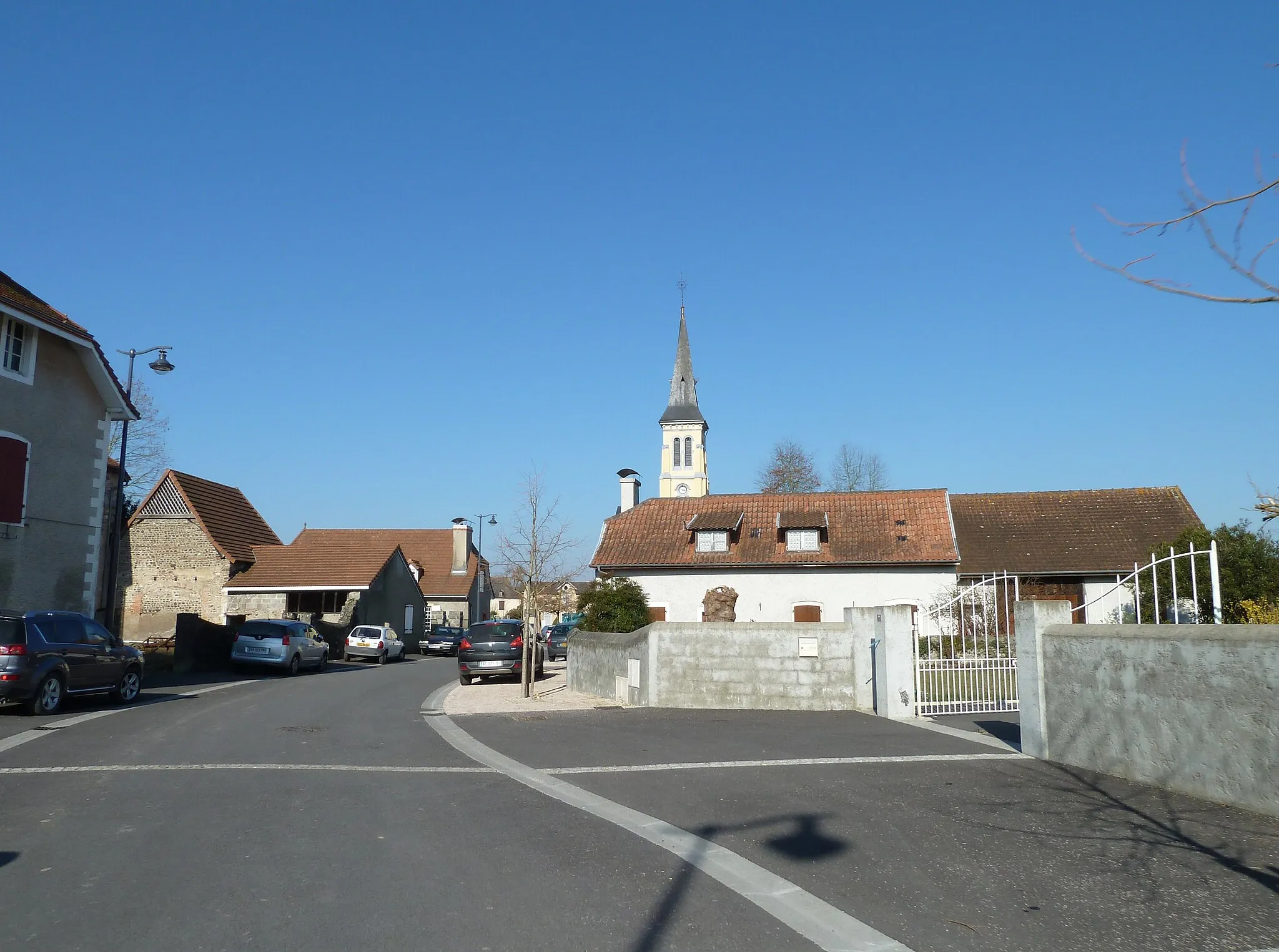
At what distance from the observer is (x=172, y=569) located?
41.7 metres

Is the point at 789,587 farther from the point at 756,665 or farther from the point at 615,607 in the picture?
the point at 756,665

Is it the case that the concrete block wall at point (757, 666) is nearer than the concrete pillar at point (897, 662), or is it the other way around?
the concrete pillar at point (897, 662)

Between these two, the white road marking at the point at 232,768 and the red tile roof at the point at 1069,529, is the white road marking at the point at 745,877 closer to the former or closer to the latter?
the white road marking at the point at 232,768

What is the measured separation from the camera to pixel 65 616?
53.7 ft

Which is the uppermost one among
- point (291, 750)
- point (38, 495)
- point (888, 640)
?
point (38, 495)

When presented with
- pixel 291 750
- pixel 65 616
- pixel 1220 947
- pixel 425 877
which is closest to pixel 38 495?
pixel 65 616

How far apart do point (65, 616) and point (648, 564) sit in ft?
76.7

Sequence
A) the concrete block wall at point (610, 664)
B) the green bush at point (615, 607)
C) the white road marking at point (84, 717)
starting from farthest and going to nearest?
the green bush at point (615, 607) < the concrete block wall at point (610, 664) < the white road marking at point (84, 717)

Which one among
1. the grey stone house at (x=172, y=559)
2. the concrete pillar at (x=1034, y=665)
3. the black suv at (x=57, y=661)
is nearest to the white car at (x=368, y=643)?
the grey stone house at (x=172, y=559)

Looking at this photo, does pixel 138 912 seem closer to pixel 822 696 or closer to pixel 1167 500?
pixel 822 696

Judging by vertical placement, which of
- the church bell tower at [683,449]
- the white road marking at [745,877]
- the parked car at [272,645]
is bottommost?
the white road marking at [745,877]

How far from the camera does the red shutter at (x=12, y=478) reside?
21.4 m

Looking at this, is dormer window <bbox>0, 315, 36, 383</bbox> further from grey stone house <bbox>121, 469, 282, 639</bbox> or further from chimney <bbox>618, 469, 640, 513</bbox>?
chimney <bbox>618, 469, 640, 513</bbox>

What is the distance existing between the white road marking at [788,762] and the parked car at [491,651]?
14.1 meters
